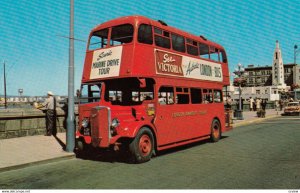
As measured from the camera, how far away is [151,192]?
5215mm

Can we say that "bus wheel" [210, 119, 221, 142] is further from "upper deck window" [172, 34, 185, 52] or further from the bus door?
"upper deck window" [172, 34, 185, 52]

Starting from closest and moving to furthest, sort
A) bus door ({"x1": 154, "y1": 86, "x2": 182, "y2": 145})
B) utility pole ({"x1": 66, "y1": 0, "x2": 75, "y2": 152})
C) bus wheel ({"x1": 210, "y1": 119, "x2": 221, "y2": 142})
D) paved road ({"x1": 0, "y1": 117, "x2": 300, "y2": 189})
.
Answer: paved road ({"x1": 0, "y1": 117, "x2": 300, "y2": 189}), bus door ({"x1": 154, "y1": 86, "x2": 182, "y2": 145}), utility pole ({"x1": 66, "y1": 0, "x2": 75, "y2": 152}), bus wheel ({"x1": 210, "y1": 119, "x2": 221, "y2": 142})

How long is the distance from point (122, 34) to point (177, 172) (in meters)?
4.70

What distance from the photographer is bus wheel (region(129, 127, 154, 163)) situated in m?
8.47

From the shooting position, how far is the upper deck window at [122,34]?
31.2ft

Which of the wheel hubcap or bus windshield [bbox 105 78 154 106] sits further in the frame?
bus windshield [bbox 105 78 154 106]

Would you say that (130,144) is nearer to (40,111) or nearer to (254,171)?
(254,171)

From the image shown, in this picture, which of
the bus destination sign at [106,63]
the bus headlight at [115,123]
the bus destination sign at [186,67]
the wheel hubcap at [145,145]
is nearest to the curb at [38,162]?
the bus headlight at [115,123]

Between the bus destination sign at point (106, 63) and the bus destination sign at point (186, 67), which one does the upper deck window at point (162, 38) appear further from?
the bus destination sign at point (106, 63)

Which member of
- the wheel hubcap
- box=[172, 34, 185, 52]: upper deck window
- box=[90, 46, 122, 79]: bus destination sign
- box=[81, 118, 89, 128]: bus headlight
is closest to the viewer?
the wheel hubcap

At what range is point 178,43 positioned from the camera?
11164 millimetres

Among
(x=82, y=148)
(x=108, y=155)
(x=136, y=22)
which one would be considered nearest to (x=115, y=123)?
(x=82, y=148)

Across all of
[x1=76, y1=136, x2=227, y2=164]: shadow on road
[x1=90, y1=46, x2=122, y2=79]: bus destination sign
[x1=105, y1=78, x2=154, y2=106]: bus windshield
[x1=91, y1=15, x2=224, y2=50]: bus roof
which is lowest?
[x1=76, y1=136, x2=227, y2=164]: shadow on road

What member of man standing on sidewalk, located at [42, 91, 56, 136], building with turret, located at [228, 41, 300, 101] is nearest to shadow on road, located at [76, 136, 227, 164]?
man standing on sidewalk, located at [42, 91, 56, 136]
